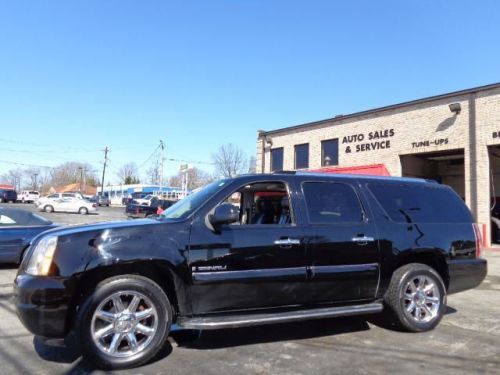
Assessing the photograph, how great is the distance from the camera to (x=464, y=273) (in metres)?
6.26

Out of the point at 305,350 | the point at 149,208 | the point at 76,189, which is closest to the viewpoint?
the point at 305,350

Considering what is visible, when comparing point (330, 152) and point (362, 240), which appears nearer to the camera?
point (362, 240)

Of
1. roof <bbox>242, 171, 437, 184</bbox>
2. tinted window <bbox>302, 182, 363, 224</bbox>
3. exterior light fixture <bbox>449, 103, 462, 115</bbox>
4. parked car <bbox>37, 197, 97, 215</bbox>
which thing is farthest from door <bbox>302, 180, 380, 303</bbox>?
→ parked car <bbox>37, 197, 97, 215</bbox>

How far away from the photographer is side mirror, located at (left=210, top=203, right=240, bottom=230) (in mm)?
4727

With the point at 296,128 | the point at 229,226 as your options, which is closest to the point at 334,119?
the point at 296,128

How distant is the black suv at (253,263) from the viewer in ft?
14.3

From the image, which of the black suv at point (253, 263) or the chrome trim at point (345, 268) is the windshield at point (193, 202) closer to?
the black suv at point (253, 263)

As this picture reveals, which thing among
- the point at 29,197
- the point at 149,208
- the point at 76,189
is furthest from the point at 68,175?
the point at 149,208

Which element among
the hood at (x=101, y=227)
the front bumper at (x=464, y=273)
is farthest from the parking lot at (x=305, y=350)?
the hood at (x=101, y=227)

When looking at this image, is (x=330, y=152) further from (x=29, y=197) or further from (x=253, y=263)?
(x=29, y=197)

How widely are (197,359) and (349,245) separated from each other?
206 centimetres

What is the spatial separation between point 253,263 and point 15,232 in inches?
286

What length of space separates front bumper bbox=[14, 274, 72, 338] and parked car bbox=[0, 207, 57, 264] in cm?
635

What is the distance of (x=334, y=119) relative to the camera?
72.5ft
